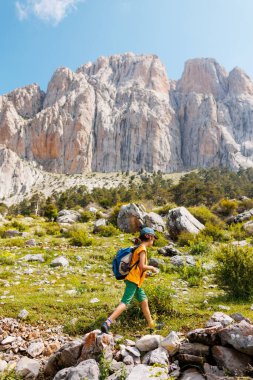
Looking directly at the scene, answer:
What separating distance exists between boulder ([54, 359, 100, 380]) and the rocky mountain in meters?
130

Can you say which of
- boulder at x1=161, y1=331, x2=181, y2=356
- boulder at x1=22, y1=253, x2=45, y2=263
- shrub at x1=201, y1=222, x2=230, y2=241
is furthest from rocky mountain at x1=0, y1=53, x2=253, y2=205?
boulder at x1=161, y1=331, x2=181, y2=356

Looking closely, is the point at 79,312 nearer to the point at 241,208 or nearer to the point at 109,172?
the point at 241,208

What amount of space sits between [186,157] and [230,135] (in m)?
25.3

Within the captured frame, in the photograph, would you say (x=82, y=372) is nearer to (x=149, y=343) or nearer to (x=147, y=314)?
(x=149, y=343)

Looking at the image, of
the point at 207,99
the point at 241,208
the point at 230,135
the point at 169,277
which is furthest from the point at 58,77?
the point at 169,277

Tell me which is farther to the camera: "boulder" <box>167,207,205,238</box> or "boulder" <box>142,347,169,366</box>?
"boulder" <box>167,207,205,238</box>

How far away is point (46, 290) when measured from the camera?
369 inches

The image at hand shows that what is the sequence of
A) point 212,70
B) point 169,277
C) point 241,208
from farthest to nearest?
1. point 212,70
2. point 241,208
3. point 169,277

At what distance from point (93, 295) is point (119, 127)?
154 meters

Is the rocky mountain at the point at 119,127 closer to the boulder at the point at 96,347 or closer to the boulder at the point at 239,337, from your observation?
the boulder at the point at 96,347

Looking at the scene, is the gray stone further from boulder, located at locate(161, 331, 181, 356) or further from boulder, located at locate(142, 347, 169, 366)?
boulder, located at locate(161, 331, 181, 356)

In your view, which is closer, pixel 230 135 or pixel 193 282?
pixel 193 282

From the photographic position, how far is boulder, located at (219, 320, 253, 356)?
4578 millimetres

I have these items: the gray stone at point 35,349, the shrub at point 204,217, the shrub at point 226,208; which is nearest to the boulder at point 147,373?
the gray stone at point 35,349
